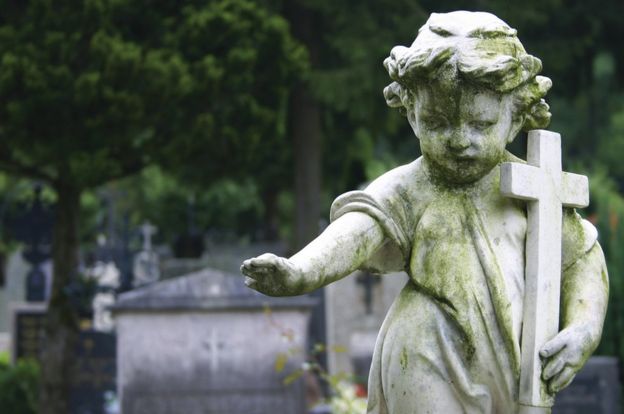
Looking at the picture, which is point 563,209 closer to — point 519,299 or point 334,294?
point 519,299

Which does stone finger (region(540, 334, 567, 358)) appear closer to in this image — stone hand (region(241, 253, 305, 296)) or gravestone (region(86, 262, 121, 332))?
stone hand (region(241, 253, 305, 296))

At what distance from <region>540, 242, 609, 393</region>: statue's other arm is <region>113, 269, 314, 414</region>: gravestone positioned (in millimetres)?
6929

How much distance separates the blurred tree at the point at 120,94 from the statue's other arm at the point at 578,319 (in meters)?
9.35

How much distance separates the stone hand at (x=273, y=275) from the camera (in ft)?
12.4

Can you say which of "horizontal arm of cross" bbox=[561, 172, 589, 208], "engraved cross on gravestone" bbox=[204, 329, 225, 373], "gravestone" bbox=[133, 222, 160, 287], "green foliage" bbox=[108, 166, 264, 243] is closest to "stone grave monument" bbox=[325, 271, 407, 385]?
"engraved cross on gravestone" bbox=[204, 329, 225, 373]

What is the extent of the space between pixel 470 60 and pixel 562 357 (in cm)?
93

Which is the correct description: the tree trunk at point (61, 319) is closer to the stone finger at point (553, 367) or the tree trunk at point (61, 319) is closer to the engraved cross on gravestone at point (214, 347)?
the engraved cross on gravestone at point (214, 347)

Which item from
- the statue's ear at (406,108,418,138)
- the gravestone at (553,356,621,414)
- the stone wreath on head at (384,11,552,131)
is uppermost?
the stone wreath on head at (384,11,552,131)

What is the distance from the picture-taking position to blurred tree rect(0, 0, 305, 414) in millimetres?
13484

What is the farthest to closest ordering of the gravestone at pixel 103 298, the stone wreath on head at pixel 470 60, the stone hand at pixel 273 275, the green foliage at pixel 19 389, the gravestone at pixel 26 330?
the gravestone at pixel 26 330, the gravestone at pixel 103 298, the green foliage at pixel 19 389, the stone wreath on head at pixel 470 60, the stone hand at pixel 273 275

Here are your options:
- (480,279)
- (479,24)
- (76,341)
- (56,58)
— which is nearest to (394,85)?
(479,24)

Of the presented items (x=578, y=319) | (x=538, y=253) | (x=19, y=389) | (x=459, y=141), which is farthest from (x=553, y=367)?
(x=19, y=389)

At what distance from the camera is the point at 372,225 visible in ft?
14.0

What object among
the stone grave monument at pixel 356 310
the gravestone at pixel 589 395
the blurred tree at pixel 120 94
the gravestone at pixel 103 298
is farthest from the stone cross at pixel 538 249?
the stone grave monument at pixel 356 310
